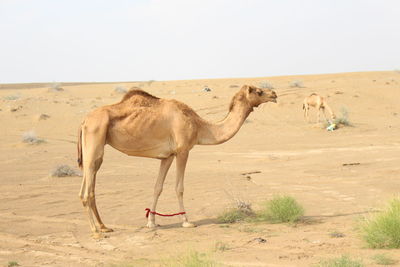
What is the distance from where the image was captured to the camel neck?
9633 millimetres

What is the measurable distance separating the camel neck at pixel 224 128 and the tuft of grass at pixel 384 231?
3.17 metres

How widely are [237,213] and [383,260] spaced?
3.60 meters

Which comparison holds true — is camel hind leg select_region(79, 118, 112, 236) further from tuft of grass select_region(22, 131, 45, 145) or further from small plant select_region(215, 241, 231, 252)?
tuft of grass select_region(22, 131, 45, 145)

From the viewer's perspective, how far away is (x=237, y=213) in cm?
955

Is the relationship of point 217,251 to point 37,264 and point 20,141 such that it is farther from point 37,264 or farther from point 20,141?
point 20,141

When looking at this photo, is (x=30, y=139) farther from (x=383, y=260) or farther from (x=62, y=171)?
(x=383, y=260)

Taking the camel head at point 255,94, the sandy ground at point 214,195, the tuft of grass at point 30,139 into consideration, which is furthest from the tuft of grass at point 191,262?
the tuft of grass at point 30,139

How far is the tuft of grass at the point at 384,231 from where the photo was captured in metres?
6.96

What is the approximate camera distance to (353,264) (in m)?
A: 5.76

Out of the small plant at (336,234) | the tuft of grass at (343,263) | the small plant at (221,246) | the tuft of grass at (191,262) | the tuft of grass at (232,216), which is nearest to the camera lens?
the tuft of grass at (191,262)

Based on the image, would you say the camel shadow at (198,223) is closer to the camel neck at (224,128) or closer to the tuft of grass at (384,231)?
the camel neck at (224,128)

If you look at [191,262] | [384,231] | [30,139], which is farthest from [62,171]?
[191,262]

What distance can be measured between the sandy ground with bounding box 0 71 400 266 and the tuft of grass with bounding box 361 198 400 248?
19cm

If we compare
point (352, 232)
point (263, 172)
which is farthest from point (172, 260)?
point (263, 172)
